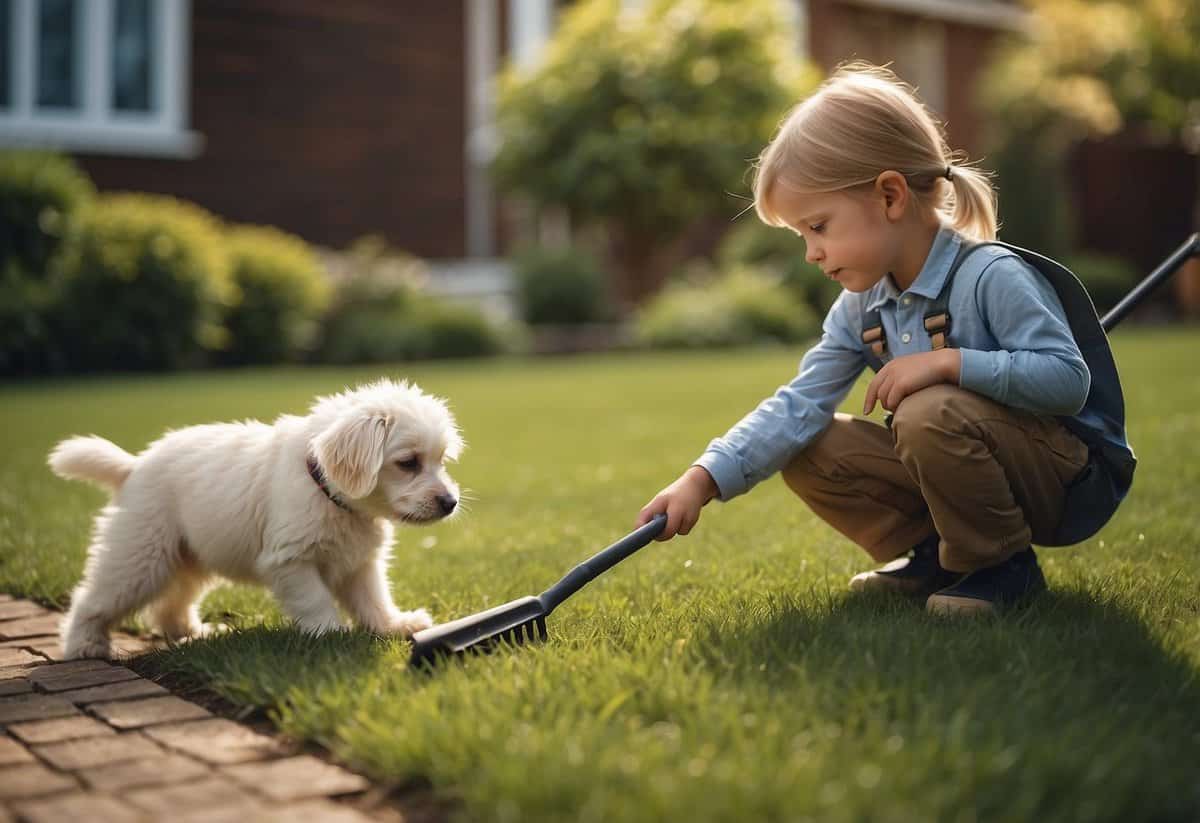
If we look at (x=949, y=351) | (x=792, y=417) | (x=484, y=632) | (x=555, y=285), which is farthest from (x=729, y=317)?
(x=484, y=632)

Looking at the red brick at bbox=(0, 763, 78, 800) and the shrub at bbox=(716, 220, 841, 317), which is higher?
the shrub at bbox=(716, 220, 841, 317)

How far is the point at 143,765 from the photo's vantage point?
7.66ft

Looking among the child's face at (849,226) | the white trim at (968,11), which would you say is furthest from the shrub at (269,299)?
the white trim at (968,11)

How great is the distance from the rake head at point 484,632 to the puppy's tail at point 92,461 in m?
1.22

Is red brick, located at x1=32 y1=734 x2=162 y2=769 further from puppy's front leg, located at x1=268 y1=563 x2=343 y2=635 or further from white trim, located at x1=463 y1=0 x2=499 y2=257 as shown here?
white trim, located at x1=463 y1=0 x2=499 y2=257

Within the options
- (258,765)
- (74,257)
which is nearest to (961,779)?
(258,765)

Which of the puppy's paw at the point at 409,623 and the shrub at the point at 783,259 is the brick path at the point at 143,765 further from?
the shrub at the point at 783,259

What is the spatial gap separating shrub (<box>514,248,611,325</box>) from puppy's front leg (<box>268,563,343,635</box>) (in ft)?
39.4

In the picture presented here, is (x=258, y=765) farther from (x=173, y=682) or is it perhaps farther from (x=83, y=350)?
(x=83, y=350)

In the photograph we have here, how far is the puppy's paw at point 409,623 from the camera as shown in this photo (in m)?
3.30

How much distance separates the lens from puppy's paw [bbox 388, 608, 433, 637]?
330 cm

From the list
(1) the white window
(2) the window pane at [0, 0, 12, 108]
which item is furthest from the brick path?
(2) the window pane at [0, 0, 12, 108]

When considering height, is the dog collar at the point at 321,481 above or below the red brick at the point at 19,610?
above

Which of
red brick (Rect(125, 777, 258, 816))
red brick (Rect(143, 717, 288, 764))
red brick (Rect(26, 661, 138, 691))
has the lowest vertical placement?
red brick (Rect(26, 661, 138, 691))
